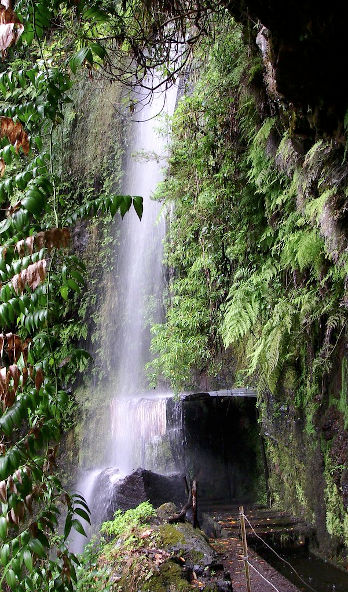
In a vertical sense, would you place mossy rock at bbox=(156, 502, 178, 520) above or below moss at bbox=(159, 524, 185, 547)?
below

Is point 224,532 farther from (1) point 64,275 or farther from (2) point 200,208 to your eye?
(1) point 64,275

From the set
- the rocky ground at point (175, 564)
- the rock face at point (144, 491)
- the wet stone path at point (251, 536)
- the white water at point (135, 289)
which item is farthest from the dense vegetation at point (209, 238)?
the white water at point (135, 289)

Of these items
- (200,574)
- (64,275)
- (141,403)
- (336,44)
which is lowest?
(200,574)

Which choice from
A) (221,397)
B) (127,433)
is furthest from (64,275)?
(127,433)

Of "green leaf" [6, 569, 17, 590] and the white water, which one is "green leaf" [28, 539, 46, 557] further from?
the white water

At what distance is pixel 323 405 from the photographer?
5.54 m

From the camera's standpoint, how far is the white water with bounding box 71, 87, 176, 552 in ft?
34.1

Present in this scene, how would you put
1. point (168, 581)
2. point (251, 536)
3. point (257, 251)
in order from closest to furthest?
point (168, 581), point (251, 536), point (257, 251)

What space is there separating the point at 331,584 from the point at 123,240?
33.4 feet

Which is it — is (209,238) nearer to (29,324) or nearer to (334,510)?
(334,510)

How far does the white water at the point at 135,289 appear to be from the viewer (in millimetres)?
10408

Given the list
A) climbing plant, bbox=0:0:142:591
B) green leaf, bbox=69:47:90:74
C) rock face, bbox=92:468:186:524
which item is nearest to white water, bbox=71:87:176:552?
rock face, bbox=92:468:186:524

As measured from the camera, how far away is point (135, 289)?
41.4ft

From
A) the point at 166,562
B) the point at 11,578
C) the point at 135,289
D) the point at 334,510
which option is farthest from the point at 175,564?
the point at 135,289
